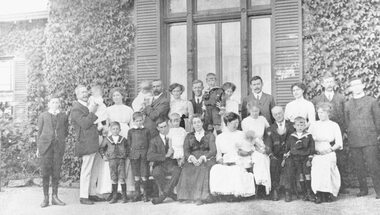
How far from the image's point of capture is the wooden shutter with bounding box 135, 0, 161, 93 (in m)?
8.96

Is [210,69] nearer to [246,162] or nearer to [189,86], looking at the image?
[189,86]

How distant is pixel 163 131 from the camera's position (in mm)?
7129

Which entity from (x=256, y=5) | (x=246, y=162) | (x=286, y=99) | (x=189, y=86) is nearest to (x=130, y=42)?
(x=189, y=86)

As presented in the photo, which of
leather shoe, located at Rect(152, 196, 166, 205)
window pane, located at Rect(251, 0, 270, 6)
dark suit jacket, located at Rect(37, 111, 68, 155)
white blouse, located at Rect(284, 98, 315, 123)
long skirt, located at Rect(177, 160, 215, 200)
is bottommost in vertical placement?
leather shoe, located at Rect(152, 196, 166, 205)

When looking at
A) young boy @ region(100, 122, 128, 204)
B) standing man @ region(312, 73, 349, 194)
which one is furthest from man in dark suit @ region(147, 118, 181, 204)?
standing man @ region(312, 73, 349, 194)

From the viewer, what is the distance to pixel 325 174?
21.0 ft

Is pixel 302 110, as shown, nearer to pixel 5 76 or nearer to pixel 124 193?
pixel 124 193

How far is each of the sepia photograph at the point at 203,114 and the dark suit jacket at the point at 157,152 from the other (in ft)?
0.07

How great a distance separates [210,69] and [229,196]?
2.88m

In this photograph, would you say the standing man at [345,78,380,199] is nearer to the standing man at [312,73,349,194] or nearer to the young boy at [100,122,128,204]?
the standing man at [312,73,349,194]

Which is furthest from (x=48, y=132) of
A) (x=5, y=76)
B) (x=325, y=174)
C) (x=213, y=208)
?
(x=5, y=76)

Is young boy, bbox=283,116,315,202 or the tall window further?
the tall window

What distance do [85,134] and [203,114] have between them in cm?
172

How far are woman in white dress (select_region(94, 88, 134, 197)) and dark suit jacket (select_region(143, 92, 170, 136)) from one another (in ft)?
1.28
